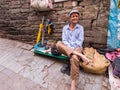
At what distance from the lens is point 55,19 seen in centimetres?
352

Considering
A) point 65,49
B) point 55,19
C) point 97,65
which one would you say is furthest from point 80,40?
point 55,19

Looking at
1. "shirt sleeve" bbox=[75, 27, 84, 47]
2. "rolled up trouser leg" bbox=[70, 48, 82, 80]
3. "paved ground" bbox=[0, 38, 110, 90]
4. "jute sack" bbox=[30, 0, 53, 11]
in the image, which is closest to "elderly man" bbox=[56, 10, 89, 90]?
"shirt sleeve" bbox=[75, 27, 84, 47]

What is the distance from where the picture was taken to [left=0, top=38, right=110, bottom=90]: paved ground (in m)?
2.49

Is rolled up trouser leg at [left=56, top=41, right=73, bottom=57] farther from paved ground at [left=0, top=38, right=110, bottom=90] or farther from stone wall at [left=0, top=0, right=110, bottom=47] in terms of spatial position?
stone wall at [left=0, top=0, right=110, bottom=47]

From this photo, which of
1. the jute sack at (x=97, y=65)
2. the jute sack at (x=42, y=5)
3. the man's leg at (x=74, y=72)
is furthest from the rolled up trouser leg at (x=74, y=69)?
the jute sack at (x=42, y=5)

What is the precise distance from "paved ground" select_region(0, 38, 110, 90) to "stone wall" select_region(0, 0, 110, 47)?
1.96ft

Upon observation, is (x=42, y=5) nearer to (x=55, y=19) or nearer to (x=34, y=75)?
(x=55, y=19)

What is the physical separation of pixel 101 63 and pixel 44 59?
43.3 inches

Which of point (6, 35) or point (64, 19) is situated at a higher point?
point (64, 19)

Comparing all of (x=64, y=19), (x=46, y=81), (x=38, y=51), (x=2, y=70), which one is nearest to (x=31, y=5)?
(x=64, y=19)

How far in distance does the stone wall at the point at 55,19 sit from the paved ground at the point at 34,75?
0.60 metres

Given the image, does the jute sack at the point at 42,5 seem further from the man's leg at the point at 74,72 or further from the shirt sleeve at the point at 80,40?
the man's leg at the point at 74,72

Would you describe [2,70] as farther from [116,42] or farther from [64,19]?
[116,42]

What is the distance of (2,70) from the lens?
2912mm
